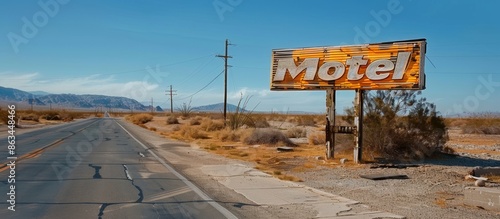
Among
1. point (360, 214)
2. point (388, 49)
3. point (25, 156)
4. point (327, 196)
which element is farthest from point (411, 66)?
point (25, 156)

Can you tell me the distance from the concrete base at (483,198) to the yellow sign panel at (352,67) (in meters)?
7.75

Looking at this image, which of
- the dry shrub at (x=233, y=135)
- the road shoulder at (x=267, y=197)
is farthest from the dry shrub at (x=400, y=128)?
the dry shrub at (x=233, y=135)

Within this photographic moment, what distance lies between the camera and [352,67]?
739 inches

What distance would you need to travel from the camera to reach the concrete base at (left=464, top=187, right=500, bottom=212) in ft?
30.5

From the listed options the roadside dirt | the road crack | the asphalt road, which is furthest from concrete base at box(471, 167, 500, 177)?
the road crack

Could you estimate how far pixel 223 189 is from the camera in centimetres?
1184

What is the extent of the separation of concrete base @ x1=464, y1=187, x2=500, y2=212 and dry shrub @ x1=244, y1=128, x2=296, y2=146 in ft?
61.2

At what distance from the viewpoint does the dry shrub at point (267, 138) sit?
1142 inches

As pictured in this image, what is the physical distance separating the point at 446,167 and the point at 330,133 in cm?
466

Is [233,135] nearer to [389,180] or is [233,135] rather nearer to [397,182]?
[389,180]

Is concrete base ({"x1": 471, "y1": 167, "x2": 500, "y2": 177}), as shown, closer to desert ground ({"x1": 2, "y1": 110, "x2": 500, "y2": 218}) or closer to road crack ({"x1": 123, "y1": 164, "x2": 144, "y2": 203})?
desert ground ({"x1": 2, "y1": 110, "x2": 500, "y2": 218})

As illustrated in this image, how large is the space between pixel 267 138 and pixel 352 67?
11.7 m

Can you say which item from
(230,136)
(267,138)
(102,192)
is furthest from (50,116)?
(102,192)

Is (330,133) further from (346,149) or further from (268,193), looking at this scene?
(268,193)
